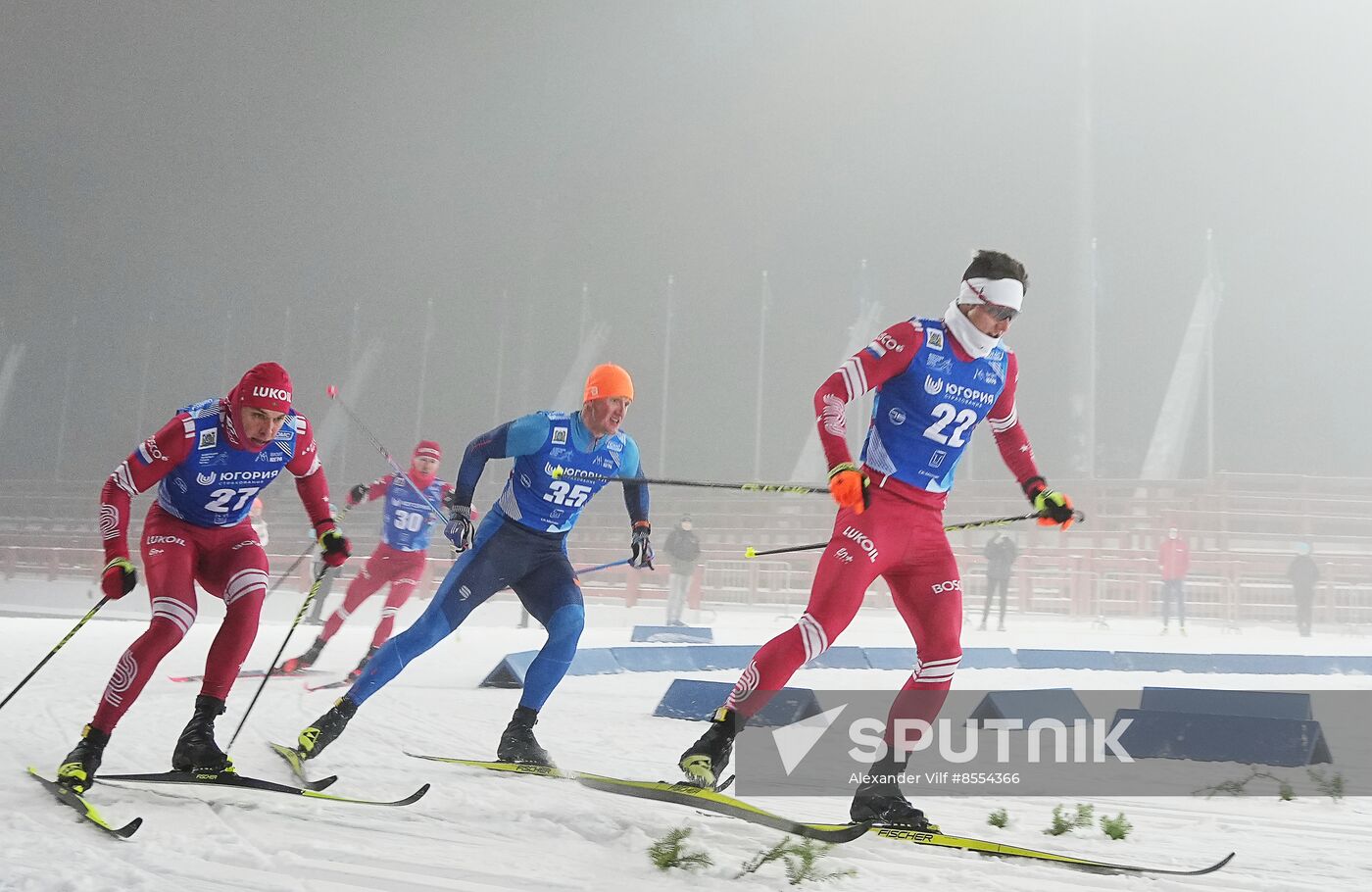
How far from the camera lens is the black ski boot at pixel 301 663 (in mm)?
8406

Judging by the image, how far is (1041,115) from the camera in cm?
3962

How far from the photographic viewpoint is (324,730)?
4.68m

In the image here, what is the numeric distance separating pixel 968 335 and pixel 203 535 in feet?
10.5

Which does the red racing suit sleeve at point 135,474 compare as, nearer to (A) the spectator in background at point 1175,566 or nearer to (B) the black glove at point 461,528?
(B) the black glove at point 461,528

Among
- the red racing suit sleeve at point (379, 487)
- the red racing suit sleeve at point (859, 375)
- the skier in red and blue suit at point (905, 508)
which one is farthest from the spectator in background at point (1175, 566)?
the red racing suit sleeve at point (859, 375)

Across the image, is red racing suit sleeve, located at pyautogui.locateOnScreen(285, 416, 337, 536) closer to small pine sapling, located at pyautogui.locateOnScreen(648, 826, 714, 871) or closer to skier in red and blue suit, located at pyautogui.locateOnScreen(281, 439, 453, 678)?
small pine sapling, located at pyautogui.locateOnScreen(648, 826, 714, 871)

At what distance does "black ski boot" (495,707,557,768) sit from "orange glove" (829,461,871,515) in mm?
2113

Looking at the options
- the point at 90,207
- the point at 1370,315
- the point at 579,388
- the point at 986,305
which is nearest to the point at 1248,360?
the point at 1370,315

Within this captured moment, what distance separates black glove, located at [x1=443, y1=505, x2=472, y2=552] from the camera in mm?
5180

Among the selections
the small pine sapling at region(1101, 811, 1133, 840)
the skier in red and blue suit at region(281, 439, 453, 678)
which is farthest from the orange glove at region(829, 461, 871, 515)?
the skier in red and blue suit at region(281, 439, 453, 678)

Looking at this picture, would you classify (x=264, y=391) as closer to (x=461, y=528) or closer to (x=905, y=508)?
(x=461, y=528)

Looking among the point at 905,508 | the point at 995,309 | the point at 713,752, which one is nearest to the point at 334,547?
the point at 713,752

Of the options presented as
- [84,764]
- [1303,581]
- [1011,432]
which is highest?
[1011,432]

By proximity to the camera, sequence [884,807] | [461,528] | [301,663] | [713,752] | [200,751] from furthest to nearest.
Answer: [301,663], [461,528], [200,751], [713,752], [884,807]
